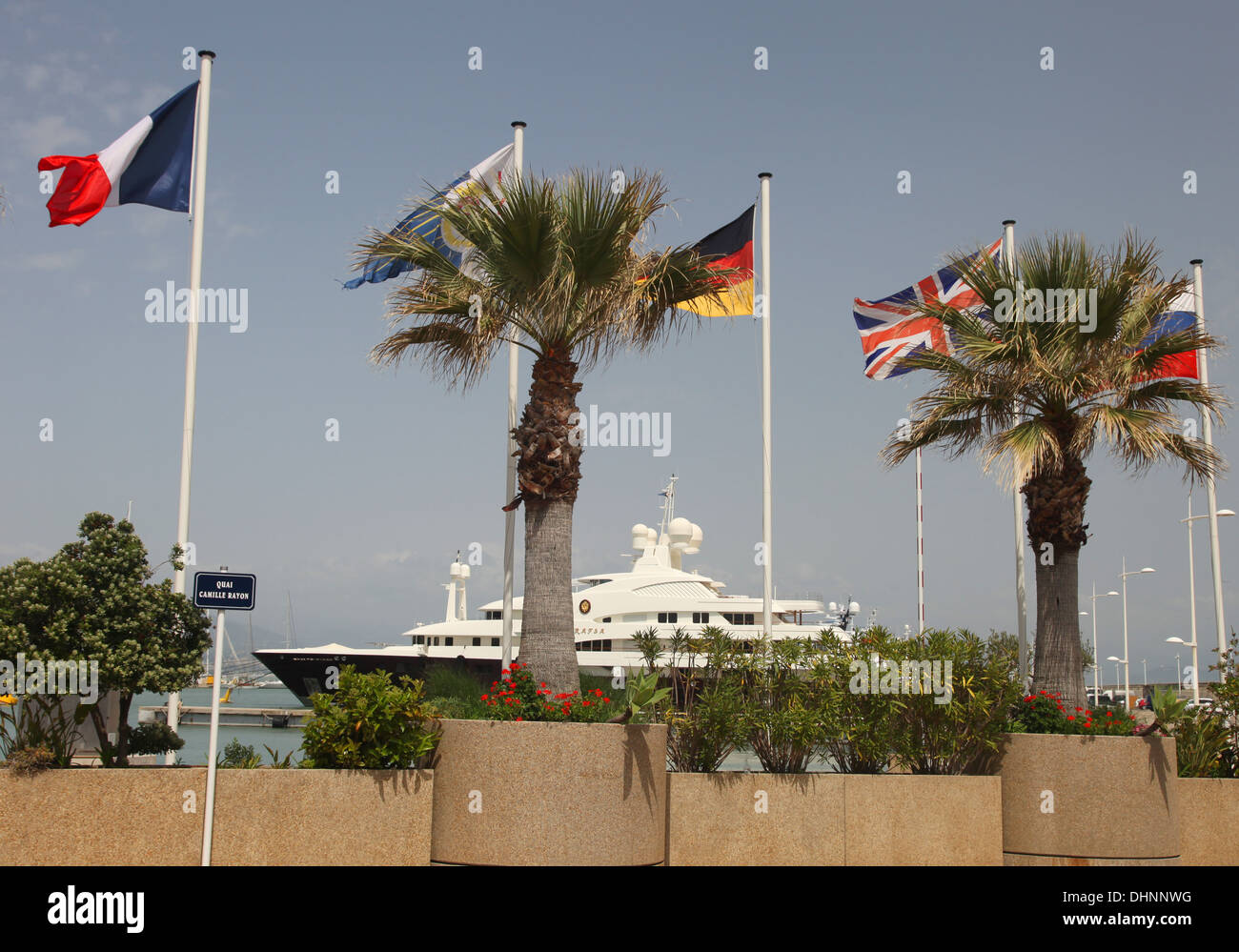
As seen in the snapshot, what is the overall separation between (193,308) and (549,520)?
4.91 m

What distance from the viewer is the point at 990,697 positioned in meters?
11.4

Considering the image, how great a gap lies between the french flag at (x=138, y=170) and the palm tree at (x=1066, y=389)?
9703 millimetres

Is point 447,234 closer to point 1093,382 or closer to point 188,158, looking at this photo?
point 188,158

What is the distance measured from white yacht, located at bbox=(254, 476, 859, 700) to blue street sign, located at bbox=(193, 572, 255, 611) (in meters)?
27.2

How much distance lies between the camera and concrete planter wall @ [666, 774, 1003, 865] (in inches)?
405

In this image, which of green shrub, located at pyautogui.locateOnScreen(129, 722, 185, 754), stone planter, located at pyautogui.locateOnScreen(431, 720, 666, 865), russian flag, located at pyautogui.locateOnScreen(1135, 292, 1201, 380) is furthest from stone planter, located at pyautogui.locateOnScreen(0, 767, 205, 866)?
Result: russian flag, located at pyautogui.locateOnScreen(1135, 292, 1201, 380)

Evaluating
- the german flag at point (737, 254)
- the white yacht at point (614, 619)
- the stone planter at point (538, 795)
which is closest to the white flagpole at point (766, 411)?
the german flag at point (737, 254)

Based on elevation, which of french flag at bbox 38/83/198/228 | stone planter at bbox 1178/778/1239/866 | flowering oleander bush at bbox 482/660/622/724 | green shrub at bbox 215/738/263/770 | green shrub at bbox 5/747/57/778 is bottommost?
stone planter at bbox 1178/778/1239/866

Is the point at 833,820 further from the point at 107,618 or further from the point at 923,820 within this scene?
the point at 107,618

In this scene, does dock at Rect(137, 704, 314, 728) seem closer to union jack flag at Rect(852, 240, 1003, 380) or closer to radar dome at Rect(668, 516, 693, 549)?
radar dome at Rect(668, 516, 693, 549)

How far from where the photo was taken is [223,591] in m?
9.07

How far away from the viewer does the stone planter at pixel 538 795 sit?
931cm

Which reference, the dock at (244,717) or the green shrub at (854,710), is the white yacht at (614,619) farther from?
the green shrub at (854,710)

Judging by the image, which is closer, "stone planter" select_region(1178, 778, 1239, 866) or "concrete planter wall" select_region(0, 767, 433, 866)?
"concrete planter wall" select_region(0, 767, 433, 866)
